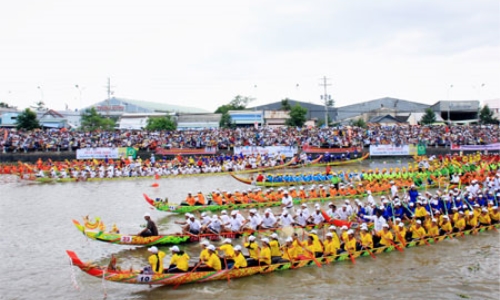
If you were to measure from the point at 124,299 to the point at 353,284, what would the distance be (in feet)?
17.9

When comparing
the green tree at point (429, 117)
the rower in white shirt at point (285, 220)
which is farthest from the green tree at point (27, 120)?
the green tree at point (429, 117)

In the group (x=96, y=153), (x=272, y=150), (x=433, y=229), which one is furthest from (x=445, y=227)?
(x=96, y=153)

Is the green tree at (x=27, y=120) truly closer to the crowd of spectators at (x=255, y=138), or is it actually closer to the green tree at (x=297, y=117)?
the crowd of spectators at (x=255, y=138)

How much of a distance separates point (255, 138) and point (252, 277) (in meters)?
28.8

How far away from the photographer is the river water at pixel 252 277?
10734mm

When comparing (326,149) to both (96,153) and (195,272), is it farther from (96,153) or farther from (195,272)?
(195,272)

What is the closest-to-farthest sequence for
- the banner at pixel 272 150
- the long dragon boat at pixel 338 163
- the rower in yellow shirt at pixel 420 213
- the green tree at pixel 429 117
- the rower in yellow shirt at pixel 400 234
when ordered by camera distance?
the rower in yellow shirt at pixel 400 234 → the rower in yellow shirt at pixel 420 213 → the long dragon boat at pixel 338 163 → the banner at pixel 272 150 → the green tree at pixel 429 117

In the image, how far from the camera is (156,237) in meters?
12.9

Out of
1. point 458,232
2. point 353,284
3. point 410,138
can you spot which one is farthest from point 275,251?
point 410,138

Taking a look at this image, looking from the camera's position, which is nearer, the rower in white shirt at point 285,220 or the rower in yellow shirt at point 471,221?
the rower in white shirt at point 285,220

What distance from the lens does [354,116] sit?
6494cm

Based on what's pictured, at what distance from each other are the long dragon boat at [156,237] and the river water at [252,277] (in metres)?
0.41

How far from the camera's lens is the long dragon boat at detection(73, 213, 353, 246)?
40.8ft

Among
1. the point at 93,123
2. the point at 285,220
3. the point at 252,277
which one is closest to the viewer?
the point at 252,277
